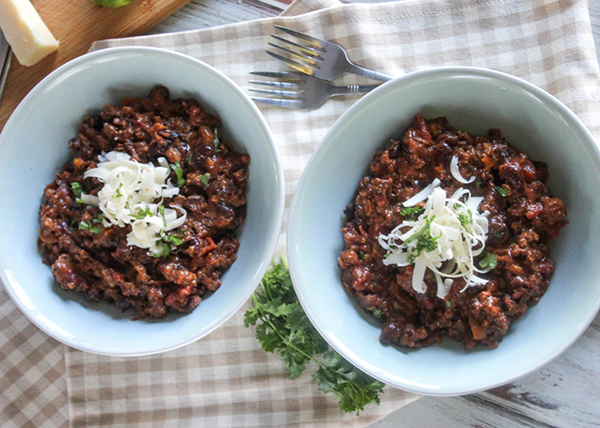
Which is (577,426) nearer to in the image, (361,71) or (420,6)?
(361,71)

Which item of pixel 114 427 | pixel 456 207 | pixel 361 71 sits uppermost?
pixel 361 71

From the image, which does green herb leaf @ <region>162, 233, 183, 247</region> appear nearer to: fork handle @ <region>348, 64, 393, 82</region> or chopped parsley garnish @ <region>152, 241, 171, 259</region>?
chopped parsley garnish @ <region>152, 241, 171, 259</region>

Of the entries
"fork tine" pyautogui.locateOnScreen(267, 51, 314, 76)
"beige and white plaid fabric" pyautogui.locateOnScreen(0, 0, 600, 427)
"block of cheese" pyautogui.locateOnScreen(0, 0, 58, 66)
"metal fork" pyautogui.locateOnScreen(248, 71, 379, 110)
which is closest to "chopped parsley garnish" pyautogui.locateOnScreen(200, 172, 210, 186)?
"beige and white plaid fabric" pyautogui.locateOnScreen(0, 0, 600, 427)

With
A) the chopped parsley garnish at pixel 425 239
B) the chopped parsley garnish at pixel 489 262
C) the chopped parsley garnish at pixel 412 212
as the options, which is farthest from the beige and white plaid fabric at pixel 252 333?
the chopped parsley garnish at pixel 489 262

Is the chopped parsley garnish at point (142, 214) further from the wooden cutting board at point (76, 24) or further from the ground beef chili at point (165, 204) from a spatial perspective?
the wooden cutting board at point (76, 24)

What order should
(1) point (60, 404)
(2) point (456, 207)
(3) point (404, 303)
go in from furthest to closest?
1. (1) point (60, 404)
2. (3) point (404, 303)
3. (2) point (456, 207)

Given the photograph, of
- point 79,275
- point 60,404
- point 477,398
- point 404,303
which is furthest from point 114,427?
point 477,398

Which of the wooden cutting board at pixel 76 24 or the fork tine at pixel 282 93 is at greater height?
the wooden cutting board at pixel 76 24
